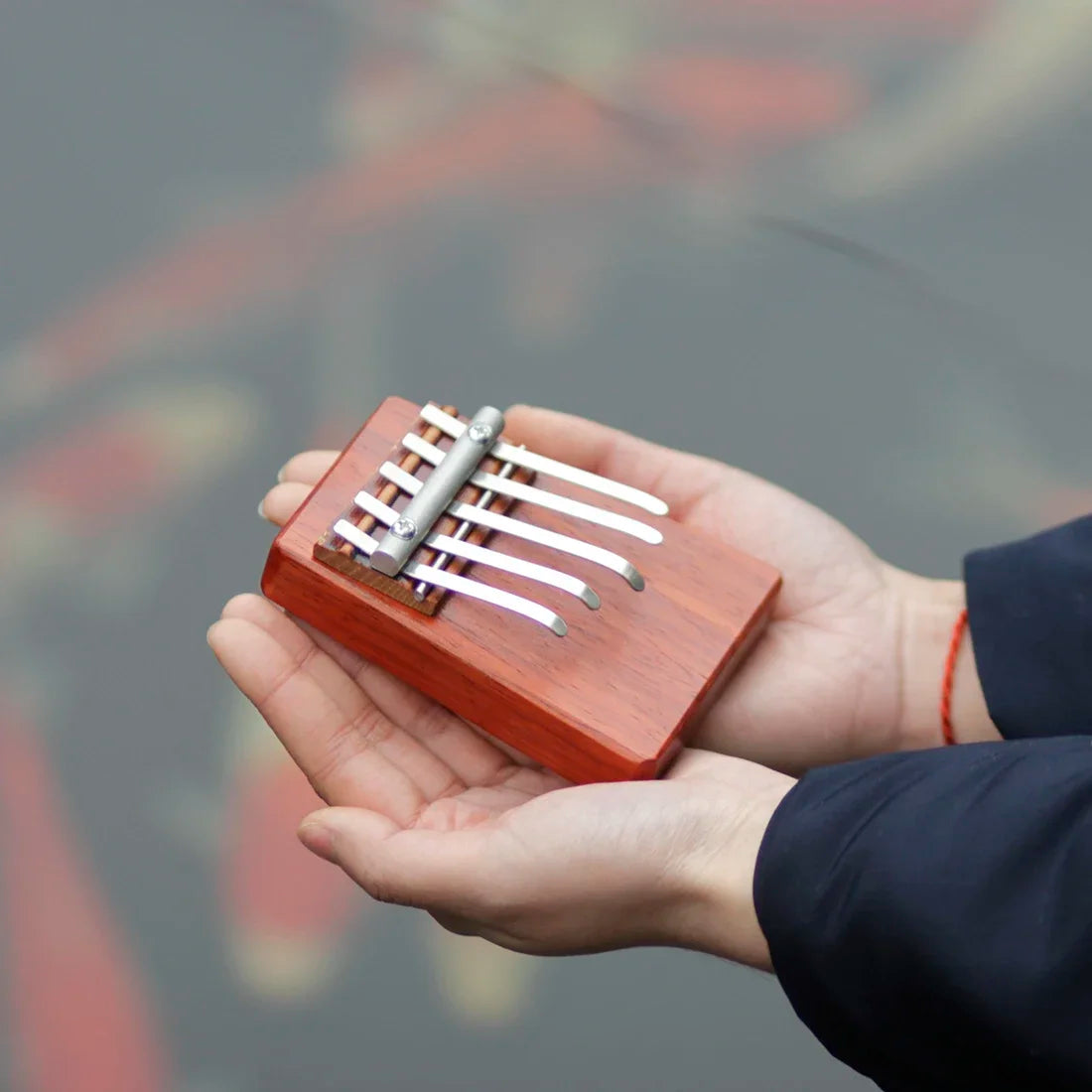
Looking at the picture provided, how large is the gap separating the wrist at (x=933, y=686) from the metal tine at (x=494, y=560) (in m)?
0.32

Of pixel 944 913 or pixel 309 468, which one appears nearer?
pixel 944 913

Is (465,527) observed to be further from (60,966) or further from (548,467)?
(60,966)

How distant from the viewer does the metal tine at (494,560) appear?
3.81 feet

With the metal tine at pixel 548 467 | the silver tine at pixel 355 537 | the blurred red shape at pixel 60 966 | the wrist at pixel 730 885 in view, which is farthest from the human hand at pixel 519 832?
the blurred red shape at pixel 60 966

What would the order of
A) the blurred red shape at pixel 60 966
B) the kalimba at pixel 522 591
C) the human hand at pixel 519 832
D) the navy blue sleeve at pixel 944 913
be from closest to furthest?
1. the navy blue sleeve at pixel 944 913
2. the human hand at pixel 519 832
3. the kalimba at pixel 522 591
4. the blurred red shape at pixel 60 966

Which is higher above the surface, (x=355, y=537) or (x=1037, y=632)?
(x=1037, y=632)

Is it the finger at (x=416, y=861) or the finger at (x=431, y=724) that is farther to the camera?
the finger at (x=431, y=724)

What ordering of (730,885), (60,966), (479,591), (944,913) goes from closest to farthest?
(944,913) < (730,885) < (479,591) < (60,966)

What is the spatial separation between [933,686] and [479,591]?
42 centimetres

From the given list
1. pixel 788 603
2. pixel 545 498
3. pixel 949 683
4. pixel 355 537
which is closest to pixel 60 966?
pixel 355 537

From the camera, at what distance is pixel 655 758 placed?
114cm

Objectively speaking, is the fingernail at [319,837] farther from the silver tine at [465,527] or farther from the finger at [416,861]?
the silver tine at [465,527]

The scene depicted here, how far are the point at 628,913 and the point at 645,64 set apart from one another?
3.94 ft

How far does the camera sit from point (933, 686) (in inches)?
51.8
